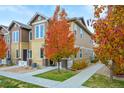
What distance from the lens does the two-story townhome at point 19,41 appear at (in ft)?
25.8

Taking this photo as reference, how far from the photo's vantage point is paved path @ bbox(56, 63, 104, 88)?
6.54 m

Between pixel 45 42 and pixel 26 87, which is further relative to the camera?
pixel 45 42

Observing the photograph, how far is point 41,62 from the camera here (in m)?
7.89

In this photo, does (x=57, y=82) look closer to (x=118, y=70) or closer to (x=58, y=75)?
(x=58, y=75)

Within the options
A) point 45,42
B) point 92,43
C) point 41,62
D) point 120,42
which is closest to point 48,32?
point 45,42

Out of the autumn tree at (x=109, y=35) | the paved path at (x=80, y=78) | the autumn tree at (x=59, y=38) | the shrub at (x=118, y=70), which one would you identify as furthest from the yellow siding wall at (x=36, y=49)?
the shrub at (x=118, y=70)

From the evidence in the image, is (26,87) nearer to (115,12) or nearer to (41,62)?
(41,62)

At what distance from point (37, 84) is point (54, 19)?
97.0 inches

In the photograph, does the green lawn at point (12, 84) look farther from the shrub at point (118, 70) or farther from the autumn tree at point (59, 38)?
the shrub at point (118, 70)

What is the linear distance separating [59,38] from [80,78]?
165 cm

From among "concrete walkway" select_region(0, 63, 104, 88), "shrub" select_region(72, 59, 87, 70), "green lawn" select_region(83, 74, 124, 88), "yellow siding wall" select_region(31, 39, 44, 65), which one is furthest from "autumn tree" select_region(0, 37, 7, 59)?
"green lawn" select_region(83, 74, 124, 88)

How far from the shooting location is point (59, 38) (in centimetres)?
763

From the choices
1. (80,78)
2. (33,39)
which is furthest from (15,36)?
(80,78)

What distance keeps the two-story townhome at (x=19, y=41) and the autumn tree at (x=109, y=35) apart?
9.18ft
